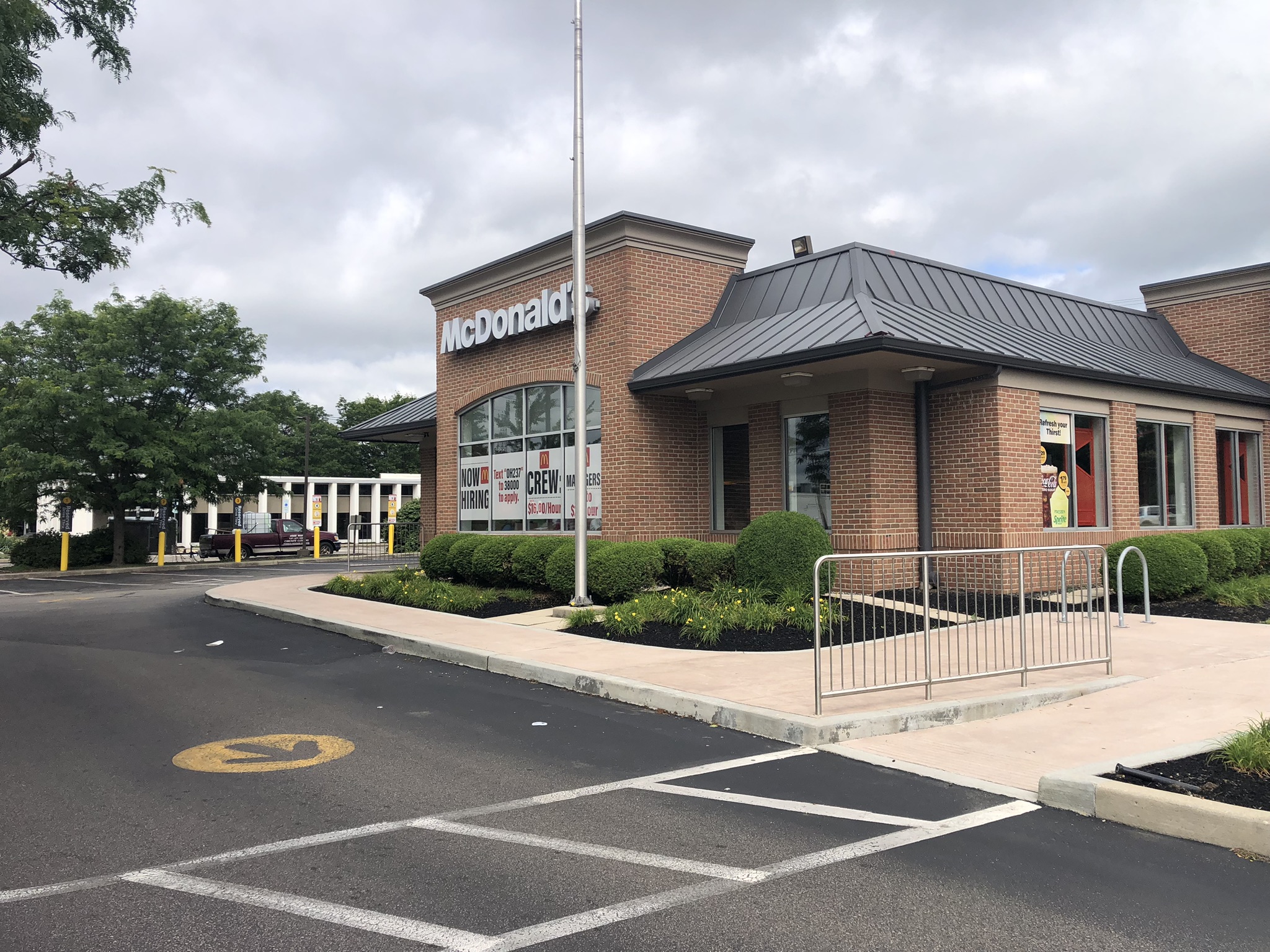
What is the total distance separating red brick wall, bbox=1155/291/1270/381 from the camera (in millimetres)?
19906

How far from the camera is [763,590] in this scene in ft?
40.6

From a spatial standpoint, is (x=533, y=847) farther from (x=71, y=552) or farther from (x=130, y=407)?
(x=71, y=552)

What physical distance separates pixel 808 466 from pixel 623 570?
369cm

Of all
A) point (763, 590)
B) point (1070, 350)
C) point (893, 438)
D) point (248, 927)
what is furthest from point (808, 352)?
point (248, 927)

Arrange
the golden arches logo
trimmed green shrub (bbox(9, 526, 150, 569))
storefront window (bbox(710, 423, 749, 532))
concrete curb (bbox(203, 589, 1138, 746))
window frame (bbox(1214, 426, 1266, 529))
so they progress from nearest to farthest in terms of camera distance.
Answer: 1. the golden arches logo
2. concrete curb (bbox(203, 589, 1138, 746))
3. storefront window (bbox(710, 423, 749, 532))
4. window frame (bbox(1214, 426, 1266, 529))
5. trimmed green shrub (bbox(9, 526, 150, 569))

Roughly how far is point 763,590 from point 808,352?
11.1 ft

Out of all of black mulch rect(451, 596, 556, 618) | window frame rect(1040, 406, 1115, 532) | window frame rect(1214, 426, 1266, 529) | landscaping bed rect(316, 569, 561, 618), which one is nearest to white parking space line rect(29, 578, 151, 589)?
landscaping bed rect(316, 569, 561, 618)

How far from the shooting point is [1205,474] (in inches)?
691

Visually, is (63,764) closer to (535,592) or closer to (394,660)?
(394,660)

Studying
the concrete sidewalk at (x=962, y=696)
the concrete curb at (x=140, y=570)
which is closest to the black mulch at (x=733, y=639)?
the concrete sidewalk at (x=962, y=696)

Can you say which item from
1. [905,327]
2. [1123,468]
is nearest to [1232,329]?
[1123,468]

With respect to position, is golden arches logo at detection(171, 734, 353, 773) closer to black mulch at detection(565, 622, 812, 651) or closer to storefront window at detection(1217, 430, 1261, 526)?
black mulch at detection(565, 622, 812, 651)

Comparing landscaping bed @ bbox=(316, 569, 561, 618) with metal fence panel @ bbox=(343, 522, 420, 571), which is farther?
metal fence panel @ bbox=(343, 522, 420, 571)

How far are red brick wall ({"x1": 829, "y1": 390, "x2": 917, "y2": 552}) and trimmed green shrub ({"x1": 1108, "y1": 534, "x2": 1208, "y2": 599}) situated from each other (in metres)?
2.97
